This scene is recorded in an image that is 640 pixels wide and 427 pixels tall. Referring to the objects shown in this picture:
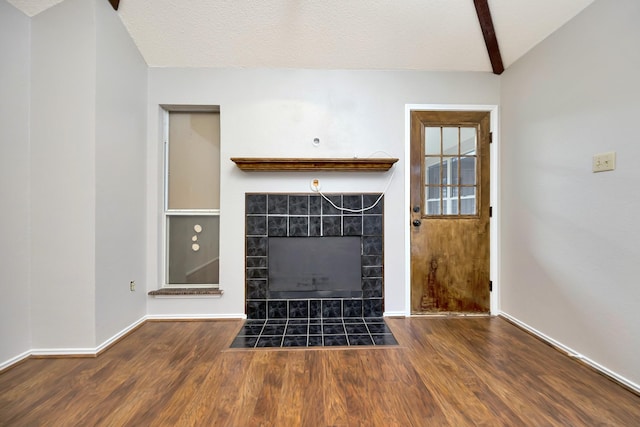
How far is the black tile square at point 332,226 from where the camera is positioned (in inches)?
106

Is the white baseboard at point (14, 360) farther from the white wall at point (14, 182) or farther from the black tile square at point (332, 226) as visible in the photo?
the black tile square at point (332, 226)

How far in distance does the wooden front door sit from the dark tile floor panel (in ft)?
1.95

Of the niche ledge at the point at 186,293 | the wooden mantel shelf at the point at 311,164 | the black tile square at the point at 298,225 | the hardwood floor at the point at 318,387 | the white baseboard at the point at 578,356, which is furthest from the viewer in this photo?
the black tile square at the point at 298,225

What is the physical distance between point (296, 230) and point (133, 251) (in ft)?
4.92

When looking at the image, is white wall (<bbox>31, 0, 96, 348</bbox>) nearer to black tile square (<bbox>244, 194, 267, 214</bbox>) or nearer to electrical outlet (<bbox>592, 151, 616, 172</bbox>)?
black tile square (<bbox>244, 194, 267, 214</bbox>)

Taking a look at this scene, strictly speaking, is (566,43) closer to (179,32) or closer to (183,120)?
(179,32)

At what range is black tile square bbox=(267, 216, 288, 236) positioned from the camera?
2684 mm

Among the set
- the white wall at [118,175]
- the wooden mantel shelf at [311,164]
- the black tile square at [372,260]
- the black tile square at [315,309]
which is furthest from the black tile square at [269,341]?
the wooden mantel shelf at [311,164]

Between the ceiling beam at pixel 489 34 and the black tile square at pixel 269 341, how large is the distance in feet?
10.4

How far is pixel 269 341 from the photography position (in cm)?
219

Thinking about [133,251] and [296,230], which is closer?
[133,251]

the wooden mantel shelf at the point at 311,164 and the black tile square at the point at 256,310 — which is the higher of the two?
the wooden mantel shelf at the point at 311,164

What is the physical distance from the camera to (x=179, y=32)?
236 cm

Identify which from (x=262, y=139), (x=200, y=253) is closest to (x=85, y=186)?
(x=200, y=253)
